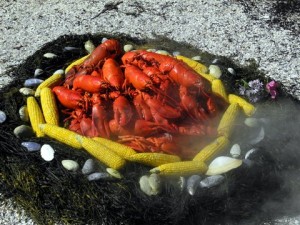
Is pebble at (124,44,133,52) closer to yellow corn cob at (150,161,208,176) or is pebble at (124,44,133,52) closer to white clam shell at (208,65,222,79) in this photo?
white clam shell at (208,65,222,79)

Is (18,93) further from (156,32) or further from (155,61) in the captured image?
(156,32)

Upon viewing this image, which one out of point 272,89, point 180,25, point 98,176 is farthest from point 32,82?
point 272,89

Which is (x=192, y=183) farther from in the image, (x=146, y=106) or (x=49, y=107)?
(x=49, y=107)

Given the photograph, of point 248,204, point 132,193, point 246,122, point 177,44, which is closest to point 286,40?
point 177,44

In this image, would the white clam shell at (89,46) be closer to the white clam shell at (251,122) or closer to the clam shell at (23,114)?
the clam shell at (23,114)

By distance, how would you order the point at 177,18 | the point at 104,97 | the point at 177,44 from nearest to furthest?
the point at 104,97
the point at 177,44
the point at 177,18

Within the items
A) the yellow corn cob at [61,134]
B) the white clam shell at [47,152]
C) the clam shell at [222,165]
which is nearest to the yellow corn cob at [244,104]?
the clam shell at [222,165]
